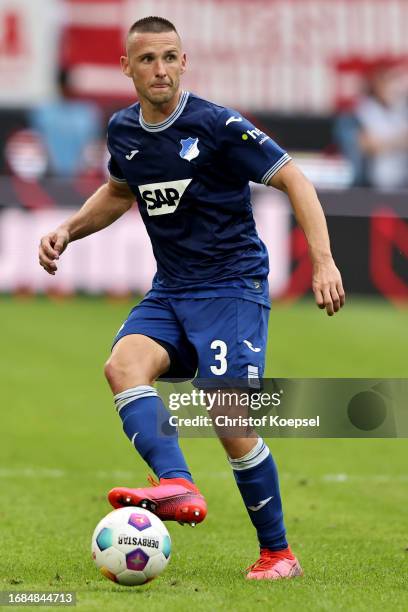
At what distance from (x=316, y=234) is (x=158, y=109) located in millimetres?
894

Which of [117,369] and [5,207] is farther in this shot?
[5,207]

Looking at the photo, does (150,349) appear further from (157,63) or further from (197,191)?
(157,63)

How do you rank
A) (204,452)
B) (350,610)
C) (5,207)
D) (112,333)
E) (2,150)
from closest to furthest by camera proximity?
(350,610) < (204,452) < (112,333) < (5,207) < (2,150)

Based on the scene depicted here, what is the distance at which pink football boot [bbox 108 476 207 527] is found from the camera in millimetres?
5465

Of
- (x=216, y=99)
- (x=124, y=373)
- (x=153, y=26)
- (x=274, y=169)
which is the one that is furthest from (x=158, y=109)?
(x=216, y=99)

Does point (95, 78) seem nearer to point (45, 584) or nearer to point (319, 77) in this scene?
point (319, 77)

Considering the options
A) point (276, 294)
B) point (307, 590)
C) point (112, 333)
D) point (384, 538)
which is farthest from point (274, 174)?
point (276, 294)

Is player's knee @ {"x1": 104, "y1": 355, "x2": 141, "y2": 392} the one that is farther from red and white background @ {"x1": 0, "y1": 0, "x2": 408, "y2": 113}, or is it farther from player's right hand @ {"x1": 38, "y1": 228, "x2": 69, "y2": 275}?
red and white background @ {"x1": 0, "y1": 0, "x2": 408, "y2": 113}

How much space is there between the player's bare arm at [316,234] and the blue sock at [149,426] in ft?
2.70

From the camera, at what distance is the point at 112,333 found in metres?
15.5

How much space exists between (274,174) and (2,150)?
14.0 m

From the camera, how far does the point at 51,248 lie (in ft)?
20.4

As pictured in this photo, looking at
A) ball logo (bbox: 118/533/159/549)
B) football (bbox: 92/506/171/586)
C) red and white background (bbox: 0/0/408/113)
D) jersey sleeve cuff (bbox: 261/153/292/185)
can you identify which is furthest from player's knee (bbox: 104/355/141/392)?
red and white background (bbox: 0/0/408/113)

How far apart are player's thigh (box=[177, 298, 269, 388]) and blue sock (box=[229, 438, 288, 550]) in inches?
13.2
